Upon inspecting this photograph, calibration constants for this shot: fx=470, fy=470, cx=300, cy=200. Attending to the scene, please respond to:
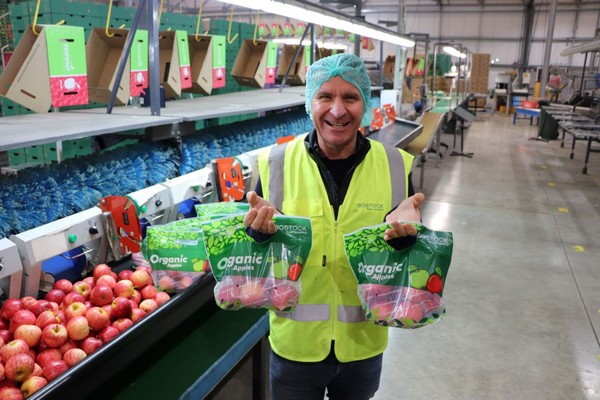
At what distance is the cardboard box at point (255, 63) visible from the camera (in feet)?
15.1

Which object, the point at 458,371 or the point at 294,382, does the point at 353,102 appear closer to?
the point at 294,382

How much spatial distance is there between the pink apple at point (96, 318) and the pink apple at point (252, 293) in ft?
2.38

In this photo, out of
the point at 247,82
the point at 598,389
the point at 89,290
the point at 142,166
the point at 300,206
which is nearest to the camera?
the point at 300,206

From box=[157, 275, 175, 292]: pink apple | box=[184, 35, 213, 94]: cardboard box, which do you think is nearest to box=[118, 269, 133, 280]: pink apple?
box=[157, 275, 175, 292]: pink apple

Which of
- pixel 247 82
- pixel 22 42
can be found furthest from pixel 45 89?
pixel 247 82

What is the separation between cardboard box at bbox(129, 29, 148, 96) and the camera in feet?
9.24

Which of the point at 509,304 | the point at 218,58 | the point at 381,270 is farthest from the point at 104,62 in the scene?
the point at 509,304

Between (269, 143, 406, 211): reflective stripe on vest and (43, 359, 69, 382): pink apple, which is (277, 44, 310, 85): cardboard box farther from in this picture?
(43, 359, 69, 382): pink apple

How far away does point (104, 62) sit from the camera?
3029 millimetres

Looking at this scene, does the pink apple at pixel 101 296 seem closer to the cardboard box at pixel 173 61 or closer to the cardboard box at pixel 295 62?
the cardboard box at pixel 173 61

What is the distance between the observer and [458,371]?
9.98 feet

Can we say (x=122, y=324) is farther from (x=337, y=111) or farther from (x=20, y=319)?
(x=337, y=111)

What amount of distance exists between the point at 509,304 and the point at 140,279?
123 inches

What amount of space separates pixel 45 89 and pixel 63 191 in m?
0.50
